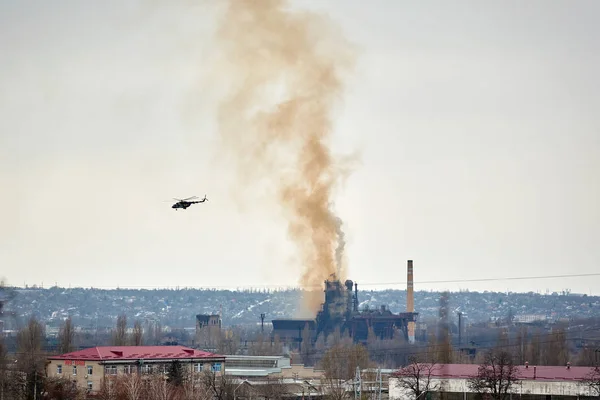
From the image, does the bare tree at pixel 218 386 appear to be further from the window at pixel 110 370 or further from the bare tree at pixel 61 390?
the bare tree at pixel 61 390

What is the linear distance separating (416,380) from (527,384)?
5.37 meters

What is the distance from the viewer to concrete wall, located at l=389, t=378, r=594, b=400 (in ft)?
197

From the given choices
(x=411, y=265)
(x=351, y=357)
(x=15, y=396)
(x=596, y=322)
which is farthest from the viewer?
(x=596, y=322)

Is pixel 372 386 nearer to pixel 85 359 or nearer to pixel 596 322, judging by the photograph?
pixel 85 359

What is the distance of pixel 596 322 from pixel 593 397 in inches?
5709

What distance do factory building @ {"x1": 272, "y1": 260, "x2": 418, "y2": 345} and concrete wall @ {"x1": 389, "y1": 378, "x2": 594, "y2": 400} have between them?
6562 centimetres

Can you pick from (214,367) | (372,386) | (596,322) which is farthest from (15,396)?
(596,322)

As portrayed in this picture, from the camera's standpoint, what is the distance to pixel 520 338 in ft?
374

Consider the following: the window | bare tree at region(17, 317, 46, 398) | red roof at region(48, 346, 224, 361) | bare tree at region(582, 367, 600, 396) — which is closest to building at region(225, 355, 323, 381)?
red roof at region(48, 346, 224, 361)

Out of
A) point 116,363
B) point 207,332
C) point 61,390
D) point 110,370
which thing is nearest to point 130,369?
point 116,363

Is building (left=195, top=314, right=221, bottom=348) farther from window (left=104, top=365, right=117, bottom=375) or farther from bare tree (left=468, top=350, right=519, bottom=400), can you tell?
bare tree (left=468, top=350, right=519, bottom=400)

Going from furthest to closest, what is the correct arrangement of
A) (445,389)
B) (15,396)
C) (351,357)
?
(351,357) < (445,389) < (15,396)

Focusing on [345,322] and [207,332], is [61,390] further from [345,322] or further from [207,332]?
[207,332]

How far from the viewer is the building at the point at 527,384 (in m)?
60.2
